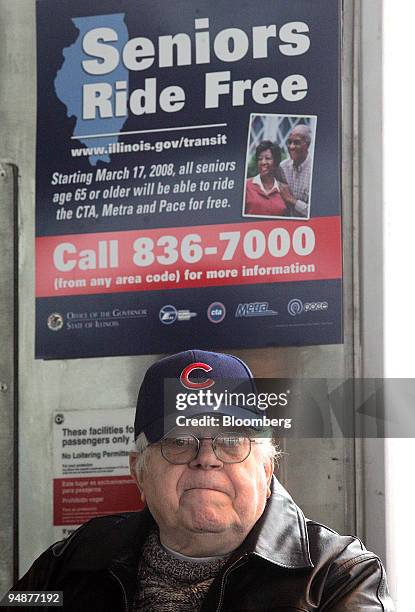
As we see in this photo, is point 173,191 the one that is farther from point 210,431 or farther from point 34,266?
point 210,431

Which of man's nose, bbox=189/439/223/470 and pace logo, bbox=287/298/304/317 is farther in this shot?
pace logo, bbox=287/298/304/317

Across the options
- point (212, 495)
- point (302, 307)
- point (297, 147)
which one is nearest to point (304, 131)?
point (297, 147)

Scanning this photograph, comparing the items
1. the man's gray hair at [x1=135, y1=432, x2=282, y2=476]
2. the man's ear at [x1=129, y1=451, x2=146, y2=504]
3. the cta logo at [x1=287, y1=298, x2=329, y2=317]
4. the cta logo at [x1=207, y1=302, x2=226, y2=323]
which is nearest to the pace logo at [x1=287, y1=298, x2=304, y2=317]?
the cta logo at [x1=287, y1=298, x2=329, y2=317]

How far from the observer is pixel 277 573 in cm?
249

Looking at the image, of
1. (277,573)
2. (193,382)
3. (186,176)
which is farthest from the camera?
(186,176)

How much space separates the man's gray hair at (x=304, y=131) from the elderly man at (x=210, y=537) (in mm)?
563

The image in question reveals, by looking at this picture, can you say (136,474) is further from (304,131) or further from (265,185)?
(304,131)

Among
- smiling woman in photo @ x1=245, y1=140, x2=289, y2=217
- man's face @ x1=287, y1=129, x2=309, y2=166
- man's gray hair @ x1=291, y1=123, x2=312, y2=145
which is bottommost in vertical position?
smiling woman in photo @ x1=245, y1=140, x2=289, y2=217

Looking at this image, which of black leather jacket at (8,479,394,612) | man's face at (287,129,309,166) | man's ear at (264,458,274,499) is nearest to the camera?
black leather jacket at (8,479,394,612)

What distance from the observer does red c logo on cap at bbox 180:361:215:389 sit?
103 inches

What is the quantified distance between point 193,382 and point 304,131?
664 millimetres

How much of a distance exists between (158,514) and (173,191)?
80 centimetres

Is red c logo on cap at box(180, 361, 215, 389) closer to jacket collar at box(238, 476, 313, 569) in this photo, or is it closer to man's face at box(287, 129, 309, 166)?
jacket collar at box(238, 476, 313, 569)

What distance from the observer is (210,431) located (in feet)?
8.38
